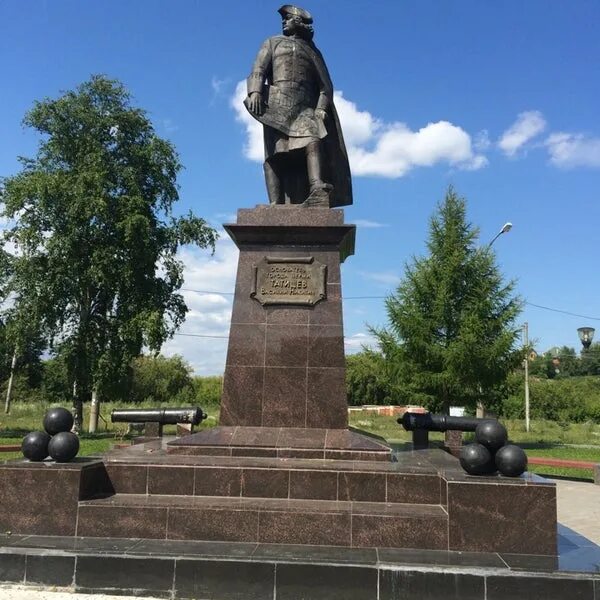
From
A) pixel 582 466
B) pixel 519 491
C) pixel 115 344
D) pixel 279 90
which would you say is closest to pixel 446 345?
pixel 582 466

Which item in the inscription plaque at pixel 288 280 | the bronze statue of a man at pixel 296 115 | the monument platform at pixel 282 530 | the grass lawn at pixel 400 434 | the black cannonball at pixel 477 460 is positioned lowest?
the grass lawn at pixel 400 434

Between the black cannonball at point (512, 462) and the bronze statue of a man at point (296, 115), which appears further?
the bronze statue of a man at point (296, 115)

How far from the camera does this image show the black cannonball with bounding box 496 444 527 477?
5.55m

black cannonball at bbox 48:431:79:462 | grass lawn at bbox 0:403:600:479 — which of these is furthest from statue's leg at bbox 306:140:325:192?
grass lawn at bbox 0:403:600:479

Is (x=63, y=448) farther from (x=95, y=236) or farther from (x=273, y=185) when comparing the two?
(x=95, y=236)

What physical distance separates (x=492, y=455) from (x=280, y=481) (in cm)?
208

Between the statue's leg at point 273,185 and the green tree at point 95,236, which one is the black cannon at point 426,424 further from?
the green tree at point 95,236

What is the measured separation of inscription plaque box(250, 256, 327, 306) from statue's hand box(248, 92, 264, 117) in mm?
2022

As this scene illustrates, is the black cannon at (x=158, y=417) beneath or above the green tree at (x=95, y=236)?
beneath

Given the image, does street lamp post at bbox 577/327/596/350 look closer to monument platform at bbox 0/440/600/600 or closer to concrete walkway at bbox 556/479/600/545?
concrete walkway at bbox 556/479/600/545

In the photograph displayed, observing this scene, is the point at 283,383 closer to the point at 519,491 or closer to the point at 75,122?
the point at 519,491

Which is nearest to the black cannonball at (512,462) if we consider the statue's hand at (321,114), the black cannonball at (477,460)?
the black cannonball at (477,460)

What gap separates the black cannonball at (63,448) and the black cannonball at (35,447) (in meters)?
0.10

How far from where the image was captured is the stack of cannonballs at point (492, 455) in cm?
557
